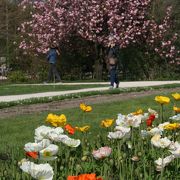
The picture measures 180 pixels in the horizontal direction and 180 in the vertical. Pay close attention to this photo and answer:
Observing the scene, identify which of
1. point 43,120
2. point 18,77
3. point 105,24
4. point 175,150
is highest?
point 105,24

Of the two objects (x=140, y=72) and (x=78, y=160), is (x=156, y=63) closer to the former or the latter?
(x=140, y=72)

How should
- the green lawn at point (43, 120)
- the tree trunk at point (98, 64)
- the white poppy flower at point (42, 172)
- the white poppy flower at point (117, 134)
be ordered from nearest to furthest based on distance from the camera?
the white poppy flower at point (42, 172) → the white poppy flower at point (117, 134) → the green lawn at point (43, 120) → the tree trunk at point (98, 64)

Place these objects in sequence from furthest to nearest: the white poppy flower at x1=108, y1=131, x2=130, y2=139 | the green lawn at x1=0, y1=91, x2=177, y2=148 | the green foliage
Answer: the green foliage, the green lawn at x1=0, y1=91, x2=177, y2=148, the white poppy flower at x1=108, y1=131, x2=130, y2=139

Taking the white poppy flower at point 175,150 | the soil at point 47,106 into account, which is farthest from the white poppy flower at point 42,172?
the soil at point 47,106

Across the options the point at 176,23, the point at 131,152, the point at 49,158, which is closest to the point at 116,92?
the point at 131,152

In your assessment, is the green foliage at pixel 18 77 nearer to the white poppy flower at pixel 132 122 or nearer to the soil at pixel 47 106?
the soil at pixel 47 106

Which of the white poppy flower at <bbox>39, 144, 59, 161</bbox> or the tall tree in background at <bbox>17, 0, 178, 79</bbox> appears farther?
the tall tree in background at <bbox>17, 0, 178, 79</bbox>

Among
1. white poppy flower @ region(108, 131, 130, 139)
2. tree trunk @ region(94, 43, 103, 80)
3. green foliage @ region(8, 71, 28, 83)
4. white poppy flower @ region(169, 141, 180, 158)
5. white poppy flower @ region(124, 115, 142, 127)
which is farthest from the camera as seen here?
tree trunk @ region(94, 43, 103, 80)

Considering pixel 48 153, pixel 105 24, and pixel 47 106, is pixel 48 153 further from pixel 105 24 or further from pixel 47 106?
pixel 105 24

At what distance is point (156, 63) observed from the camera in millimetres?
31547

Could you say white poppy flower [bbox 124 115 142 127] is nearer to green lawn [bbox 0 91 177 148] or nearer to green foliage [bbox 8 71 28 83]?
green lawn [bbox 0 91 177 148]

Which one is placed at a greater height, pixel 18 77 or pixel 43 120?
pixel 43 120

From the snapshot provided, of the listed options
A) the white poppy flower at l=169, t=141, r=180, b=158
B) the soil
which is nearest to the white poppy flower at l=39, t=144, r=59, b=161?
the white poppy flower at l=169, t=141, r=180, b=158

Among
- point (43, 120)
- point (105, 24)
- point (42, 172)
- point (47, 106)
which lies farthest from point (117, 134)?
point (105, 24)
